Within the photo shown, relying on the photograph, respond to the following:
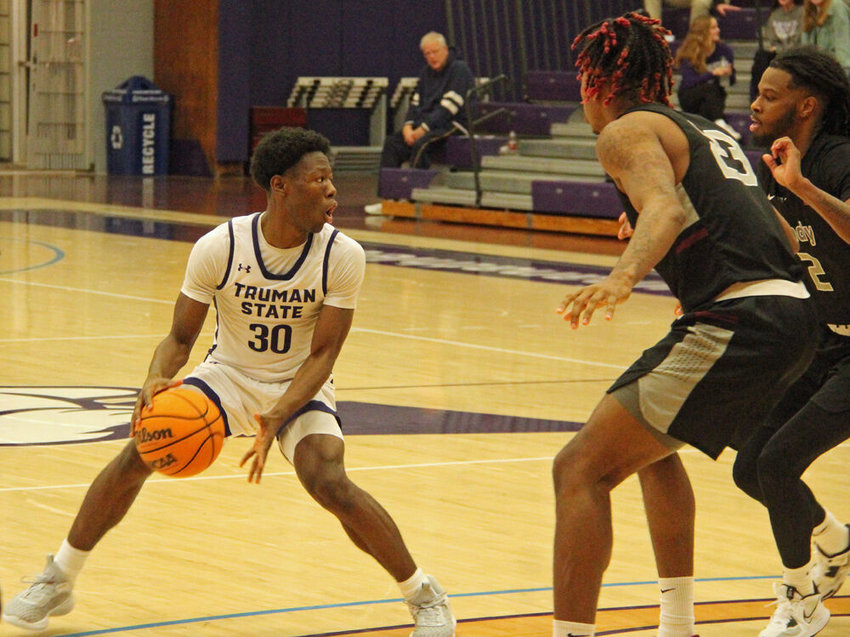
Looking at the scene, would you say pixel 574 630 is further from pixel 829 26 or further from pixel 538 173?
pixel 538 173

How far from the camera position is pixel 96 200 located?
18.5m

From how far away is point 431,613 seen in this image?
406cm

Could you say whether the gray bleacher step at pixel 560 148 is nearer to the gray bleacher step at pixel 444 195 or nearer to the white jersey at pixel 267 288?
the gray bleacher step at pixel 444 195

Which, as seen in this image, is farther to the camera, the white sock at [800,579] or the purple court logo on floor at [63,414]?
the purple court logo on floor at [63,414]

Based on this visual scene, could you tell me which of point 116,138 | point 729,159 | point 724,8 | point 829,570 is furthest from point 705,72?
point 729,159

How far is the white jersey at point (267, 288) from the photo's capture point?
4305 mm

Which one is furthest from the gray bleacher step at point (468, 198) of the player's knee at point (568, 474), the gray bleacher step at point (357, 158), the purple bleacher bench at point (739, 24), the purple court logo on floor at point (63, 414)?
the player's knee at point (568, 474)

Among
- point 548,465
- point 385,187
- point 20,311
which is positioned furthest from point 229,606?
point 385,187

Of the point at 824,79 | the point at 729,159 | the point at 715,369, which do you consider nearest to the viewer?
the point at 715,369

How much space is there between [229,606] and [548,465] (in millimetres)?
2249

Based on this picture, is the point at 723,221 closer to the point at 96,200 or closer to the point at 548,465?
the point at 548,465

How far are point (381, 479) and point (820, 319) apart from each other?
2082 millimetres

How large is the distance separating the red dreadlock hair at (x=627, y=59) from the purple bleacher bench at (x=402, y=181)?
44.7ft

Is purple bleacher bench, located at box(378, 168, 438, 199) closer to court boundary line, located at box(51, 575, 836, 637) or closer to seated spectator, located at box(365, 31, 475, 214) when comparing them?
seated spectator, located at box(365, 31, 475, 214)
